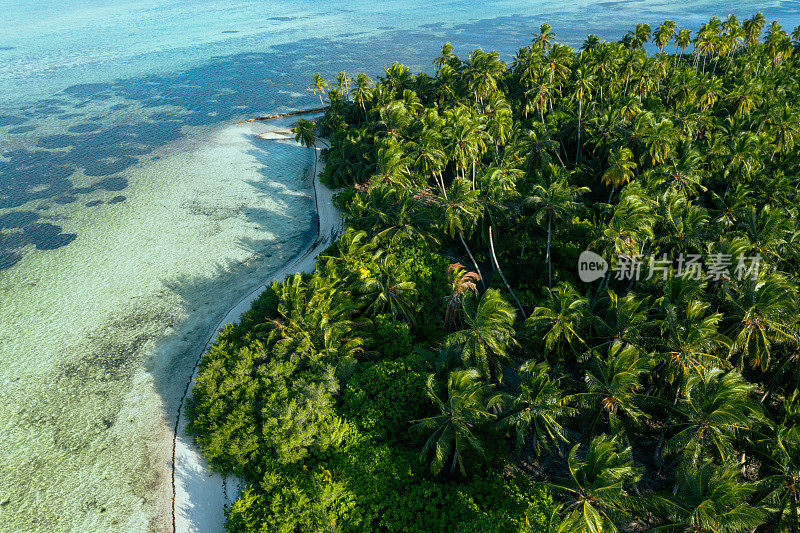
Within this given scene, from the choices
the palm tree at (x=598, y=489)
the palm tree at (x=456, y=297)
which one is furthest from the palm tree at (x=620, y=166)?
the palm tree at (x=598, y=489)

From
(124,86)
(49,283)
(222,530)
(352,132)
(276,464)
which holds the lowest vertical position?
(222,530)

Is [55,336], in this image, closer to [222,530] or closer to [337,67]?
[222,530]

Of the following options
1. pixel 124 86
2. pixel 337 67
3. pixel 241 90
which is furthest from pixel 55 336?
pixel 337 67

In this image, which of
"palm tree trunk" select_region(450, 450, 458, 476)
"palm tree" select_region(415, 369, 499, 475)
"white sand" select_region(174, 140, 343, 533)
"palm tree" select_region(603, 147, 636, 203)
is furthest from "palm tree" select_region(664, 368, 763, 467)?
"white sand" select_region(174, 140, 343, 533)

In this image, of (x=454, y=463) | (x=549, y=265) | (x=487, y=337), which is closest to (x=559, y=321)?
(x=487, y=337)

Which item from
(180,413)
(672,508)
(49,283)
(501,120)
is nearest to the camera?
(672,508)

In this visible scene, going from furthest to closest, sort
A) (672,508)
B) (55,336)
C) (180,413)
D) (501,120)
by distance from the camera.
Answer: (501,120), (55,336), (180,413), (672,508)

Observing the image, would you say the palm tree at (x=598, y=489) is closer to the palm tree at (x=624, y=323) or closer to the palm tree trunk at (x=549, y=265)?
the palm tree at (x=624, y=323)
